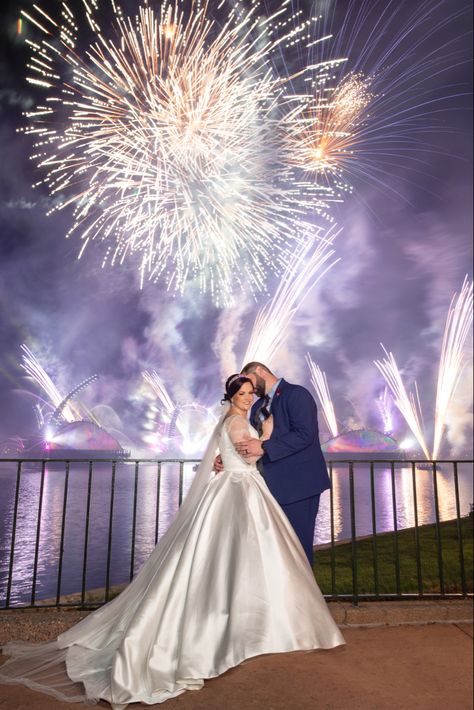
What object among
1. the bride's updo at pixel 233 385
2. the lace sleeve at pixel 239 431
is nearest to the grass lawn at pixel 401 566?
the lace sleeve at pixel 239 431

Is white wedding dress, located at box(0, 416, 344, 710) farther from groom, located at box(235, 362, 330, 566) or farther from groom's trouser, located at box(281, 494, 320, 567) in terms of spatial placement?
groom's trouser, located at box(281, 494, 320, 567)

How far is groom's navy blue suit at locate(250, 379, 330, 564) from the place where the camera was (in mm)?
3375

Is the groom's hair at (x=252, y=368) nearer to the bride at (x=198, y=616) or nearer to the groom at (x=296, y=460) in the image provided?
the groom at (x=296, y=460)

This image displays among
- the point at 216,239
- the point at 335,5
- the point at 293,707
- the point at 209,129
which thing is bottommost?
the point at 293,707

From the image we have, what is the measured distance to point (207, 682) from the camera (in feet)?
8.44

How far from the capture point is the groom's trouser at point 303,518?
133 inches

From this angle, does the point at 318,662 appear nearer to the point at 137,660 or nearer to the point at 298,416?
the point at 137,660

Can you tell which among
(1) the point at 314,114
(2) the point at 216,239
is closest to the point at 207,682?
(2) the point at 216,239

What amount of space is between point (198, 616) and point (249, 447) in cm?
99

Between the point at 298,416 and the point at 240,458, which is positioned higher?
the point at 298,416

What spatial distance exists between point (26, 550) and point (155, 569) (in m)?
13.2

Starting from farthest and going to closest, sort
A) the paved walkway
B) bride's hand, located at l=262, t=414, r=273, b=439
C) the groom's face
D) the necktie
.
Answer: the groom's face → the necktie → bride's hand, located at l=262, t=414, r=273, b=439 → the paved walkway

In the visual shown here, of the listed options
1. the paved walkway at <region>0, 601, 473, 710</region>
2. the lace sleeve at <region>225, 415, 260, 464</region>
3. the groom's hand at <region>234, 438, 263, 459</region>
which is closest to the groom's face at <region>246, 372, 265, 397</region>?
the lace sleeve at <region>225, 415, 260, 464</region>

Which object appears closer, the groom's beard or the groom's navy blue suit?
the groom's navy blue suit
